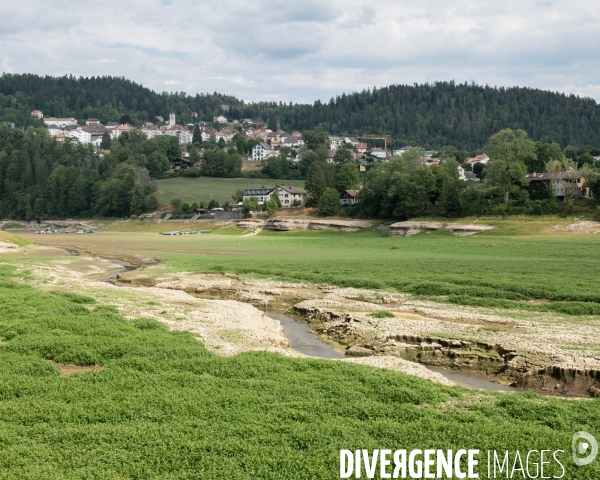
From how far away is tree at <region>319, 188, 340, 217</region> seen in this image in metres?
101

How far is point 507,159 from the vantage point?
8181 centimetres

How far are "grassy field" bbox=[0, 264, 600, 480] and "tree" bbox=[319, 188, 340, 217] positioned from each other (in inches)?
3329

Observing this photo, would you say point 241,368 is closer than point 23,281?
Yes

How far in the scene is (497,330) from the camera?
2270 centimetres

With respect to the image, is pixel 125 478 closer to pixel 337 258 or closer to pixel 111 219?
pixel 337 258

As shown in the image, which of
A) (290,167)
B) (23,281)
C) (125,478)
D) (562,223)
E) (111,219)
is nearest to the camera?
(125,478)

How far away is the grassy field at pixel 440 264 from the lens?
98.6ft

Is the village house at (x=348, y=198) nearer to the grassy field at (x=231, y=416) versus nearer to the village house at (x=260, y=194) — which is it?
the village house at (x=260, y=194)

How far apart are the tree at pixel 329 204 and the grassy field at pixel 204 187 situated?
4767 cm

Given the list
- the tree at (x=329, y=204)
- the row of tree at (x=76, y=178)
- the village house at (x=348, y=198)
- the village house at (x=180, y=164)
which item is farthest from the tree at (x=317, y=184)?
the village house at (x=180, y=164)

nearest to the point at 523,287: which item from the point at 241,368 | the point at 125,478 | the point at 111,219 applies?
the point at 241,368

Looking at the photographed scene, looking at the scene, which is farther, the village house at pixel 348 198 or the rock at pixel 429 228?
the village house at pixel 348 198

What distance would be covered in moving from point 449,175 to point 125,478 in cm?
8442

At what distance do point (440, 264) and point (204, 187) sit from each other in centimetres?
13028
